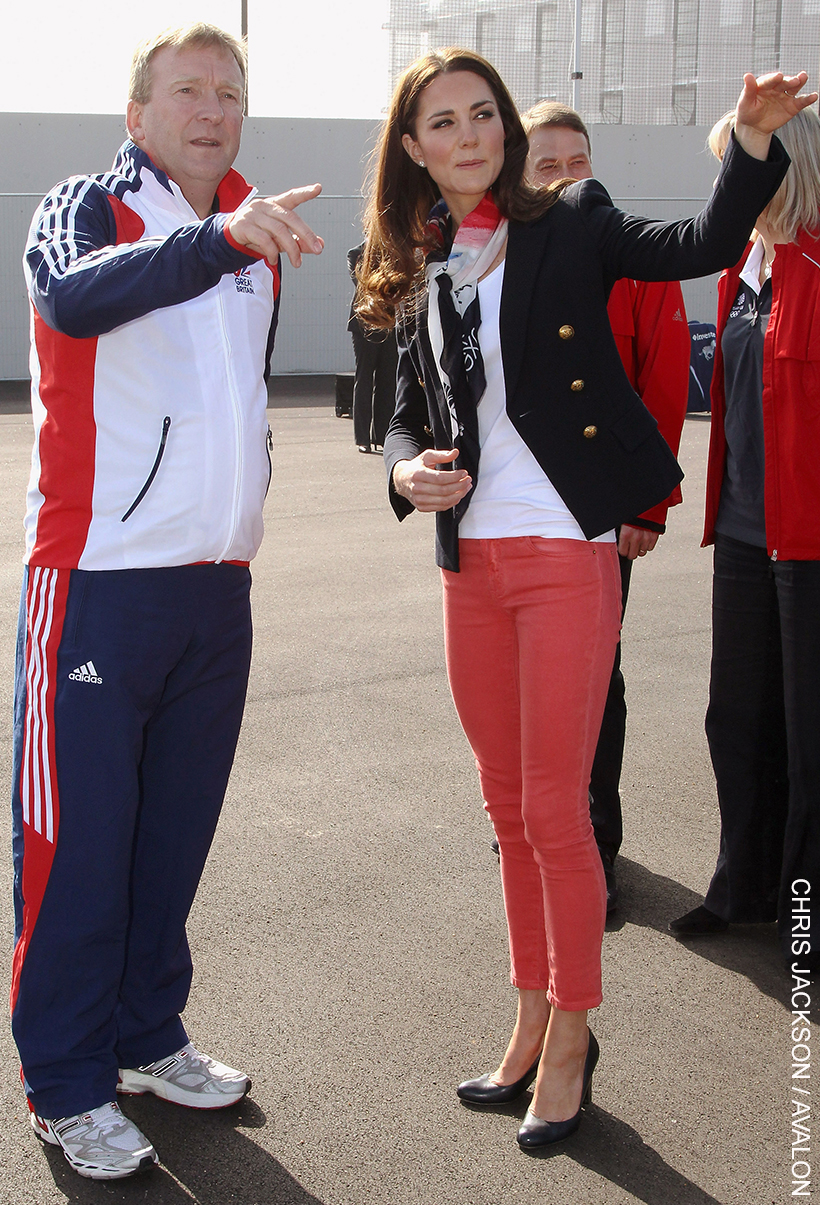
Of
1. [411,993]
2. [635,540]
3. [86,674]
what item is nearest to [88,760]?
[86,674]

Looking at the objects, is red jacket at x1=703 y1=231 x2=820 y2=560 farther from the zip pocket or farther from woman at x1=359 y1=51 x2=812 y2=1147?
the zip pocket

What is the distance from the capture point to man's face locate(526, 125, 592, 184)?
10.8ft

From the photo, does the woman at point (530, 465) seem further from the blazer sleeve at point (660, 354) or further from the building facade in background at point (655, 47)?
the building facade in background at point (655, 47)

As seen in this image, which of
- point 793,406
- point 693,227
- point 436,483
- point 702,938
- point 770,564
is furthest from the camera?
point 702,938

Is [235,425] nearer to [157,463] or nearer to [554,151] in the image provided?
[157,463]

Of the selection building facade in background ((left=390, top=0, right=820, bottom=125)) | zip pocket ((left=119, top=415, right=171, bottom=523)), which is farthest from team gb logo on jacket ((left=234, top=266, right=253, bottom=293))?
building facade in background ((left=390, top=0, right=820, bottom=125))

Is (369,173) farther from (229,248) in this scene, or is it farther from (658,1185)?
(658,1185)

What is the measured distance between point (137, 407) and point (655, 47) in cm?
2285

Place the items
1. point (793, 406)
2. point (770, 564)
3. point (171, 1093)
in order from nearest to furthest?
point (171, 1093) → point (793, 406) → point (770, 564)

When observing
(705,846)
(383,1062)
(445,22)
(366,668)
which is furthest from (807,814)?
(445,22)

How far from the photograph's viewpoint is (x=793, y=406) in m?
2.85

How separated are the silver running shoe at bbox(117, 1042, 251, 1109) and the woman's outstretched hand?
203 cm

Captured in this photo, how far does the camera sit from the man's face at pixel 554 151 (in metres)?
3.28

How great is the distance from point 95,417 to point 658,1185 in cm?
176
